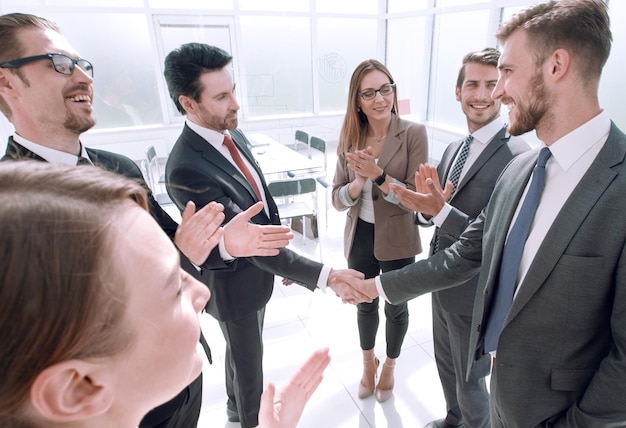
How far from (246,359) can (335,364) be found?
2.92ft

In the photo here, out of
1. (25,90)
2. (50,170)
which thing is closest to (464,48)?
(25,90)

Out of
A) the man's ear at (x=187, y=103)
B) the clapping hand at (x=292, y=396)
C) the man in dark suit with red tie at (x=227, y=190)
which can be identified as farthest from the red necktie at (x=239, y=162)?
the clapping hand at (x=292, y=396)

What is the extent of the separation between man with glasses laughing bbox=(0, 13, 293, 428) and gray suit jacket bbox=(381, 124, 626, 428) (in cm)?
106

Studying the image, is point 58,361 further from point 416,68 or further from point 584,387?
point 416,68

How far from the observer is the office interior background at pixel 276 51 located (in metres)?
6.42

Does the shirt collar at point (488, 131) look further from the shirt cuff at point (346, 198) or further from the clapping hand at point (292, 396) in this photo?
the clapping hand at point (292, 396)

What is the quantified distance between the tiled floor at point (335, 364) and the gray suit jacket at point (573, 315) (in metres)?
1.01

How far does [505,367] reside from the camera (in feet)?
3.71

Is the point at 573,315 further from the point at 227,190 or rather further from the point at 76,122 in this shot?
the point at 76,122

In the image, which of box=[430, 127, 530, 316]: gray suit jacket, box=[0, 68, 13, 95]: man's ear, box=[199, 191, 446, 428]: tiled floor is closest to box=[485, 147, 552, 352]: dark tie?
box=[430, 127, 530, 316]: gray suit jacket

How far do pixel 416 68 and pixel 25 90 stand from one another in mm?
7661

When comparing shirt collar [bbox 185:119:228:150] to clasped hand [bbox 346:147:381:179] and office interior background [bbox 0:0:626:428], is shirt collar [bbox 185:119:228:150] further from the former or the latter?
office interior background [bbox 0:0:626:428]

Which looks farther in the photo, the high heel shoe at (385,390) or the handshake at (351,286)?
the high heel shoe at (385,390)

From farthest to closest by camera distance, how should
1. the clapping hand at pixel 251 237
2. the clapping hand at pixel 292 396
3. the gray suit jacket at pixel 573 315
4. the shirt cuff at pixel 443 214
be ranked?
the shirt cuff at pixel 443 214, the clapping hand at pixel 251 237, the gray suit jacket at pixel 573 315, the clapping hand at pixel 292 396
